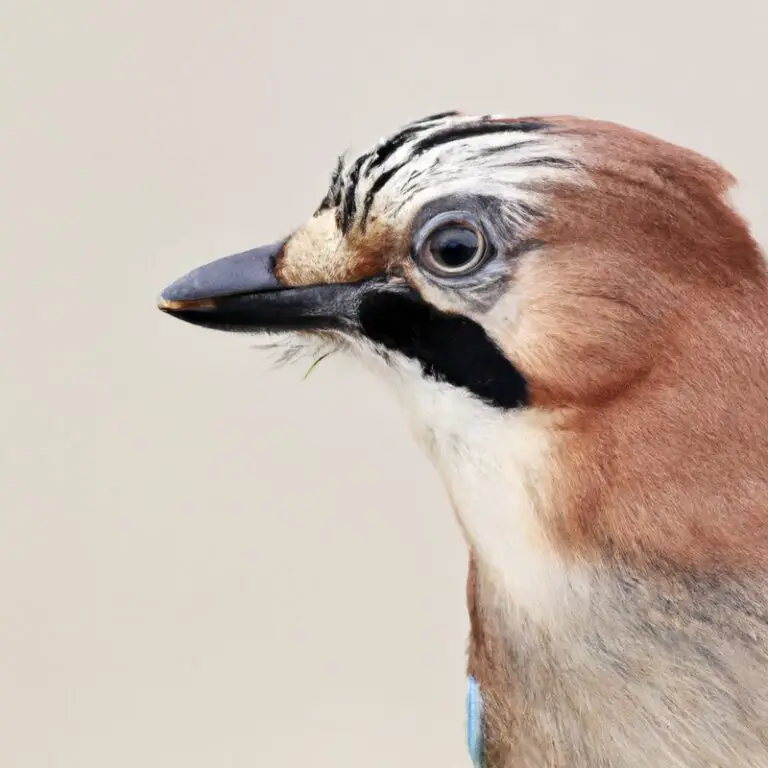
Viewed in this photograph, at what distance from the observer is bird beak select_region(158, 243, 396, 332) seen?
1.01 meters

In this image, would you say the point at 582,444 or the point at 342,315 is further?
the point at 342,315

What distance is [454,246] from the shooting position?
91cm

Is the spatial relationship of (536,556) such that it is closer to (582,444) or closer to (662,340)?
(582,444)

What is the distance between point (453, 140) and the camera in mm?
941

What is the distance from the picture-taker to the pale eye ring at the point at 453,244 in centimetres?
91

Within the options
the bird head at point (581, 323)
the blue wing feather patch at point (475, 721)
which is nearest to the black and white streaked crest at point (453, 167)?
the bird head at point (581, 323)

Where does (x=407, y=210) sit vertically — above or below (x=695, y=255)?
above

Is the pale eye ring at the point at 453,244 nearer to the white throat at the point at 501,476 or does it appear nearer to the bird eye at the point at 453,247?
the bird eye at the point at 453,247

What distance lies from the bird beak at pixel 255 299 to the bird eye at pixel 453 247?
4.3 inches

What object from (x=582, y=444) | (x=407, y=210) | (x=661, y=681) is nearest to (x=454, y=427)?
(x=582, y=444)

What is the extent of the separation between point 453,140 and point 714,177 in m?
0.28

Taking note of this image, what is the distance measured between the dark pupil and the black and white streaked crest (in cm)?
4

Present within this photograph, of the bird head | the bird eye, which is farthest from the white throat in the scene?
the bird eye

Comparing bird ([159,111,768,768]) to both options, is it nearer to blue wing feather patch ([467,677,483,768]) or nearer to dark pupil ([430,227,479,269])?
dark pupil ([430,227,479,269])
